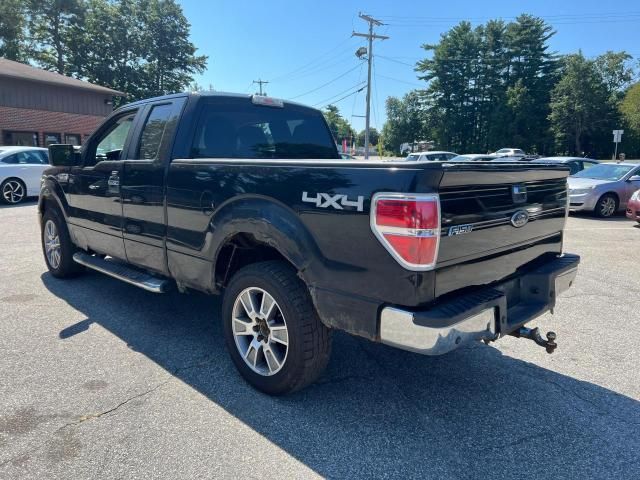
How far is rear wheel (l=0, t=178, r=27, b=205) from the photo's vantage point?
12438 mm

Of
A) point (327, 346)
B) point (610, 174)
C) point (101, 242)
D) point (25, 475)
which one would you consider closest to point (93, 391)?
point (25, 475)

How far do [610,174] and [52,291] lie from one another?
524 inches

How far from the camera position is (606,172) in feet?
41.0

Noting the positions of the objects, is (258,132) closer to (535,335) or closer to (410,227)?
(410,227)

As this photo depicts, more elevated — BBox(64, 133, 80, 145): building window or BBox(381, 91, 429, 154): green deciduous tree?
BBox(381, 91, 429, 154): green deciduous tree

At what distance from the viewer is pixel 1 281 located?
5496 mm

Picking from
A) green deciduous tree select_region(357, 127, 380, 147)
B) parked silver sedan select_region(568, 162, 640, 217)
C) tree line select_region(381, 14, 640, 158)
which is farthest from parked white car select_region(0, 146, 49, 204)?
green deciduous tree select_region(357, 127, 380, 147)

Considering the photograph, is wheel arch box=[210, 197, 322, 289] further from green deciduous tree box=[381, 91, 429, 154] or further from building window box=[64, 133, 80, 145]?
green deciduous tree box=[381, 91, 429, 154]

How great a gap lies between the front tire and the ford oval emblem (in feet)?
4.42

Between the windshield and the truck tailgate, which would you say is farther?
the windshield

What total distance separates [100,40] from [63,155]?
160 feet

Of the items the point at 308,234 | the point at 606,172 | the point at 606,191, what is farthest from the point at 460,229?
the point at 606,172

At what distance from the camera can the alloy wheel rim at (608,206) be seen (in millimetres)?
11797

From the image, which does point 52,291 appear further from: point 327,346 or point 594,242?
point 594,242
